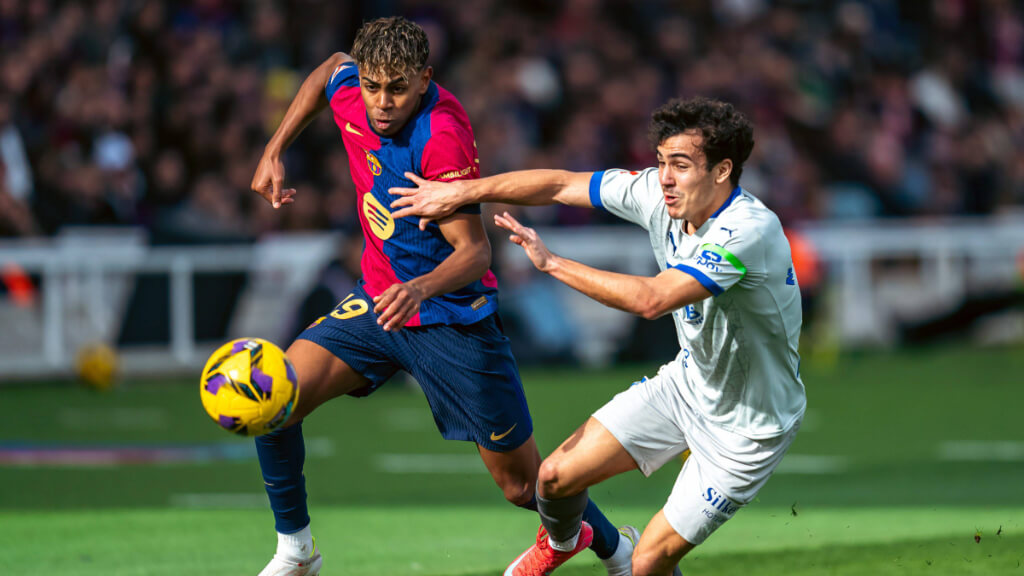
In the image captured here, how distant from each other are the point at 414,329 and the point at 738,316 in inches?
61.8

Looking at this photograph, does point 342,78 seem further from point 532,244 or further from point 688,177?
point 688,177

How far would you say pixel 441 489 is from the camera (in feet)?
34.6

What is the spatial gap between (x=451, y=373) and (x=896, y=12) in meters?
22.1

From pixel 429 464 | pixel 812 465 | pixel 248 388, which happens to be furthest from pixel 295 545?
pixel 812 465

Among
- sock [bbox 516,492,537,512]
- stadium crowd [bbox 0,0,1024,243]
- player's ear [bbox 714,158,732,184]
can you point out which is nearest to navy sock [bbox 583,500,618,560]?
sock [bbox 516,492,537,512]

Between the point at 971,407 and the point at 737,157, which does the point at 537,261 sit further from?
the point at 971,407

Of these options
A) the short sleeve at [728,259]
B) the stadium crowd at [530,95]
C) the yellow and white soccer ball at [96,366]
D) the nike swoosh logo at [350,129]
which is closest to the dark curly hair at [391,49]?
the nike swoosh logo at [350,129]

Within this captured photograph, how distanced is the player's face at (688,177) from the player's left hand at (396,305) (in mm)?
1156

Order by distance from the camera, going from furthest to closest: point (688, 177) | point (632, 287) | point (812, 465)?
1. point (812, 465)
2. point (688, 177)
3. point (632, 287)

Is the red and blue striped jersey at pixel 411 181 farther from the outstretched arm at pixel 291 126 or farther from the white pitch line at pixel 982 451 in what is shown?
the white pitch line at pixel 982 451

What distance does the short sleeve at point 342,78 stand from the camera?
6.56 metres

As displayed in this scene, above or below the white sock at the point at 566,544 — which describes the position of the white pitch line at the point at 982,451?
below

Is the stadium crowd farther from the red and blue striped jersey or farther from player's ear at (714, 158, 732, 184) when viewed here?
player's ear at (714, 158, 732, 184)

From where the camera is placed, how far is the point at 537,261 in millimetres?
5441
